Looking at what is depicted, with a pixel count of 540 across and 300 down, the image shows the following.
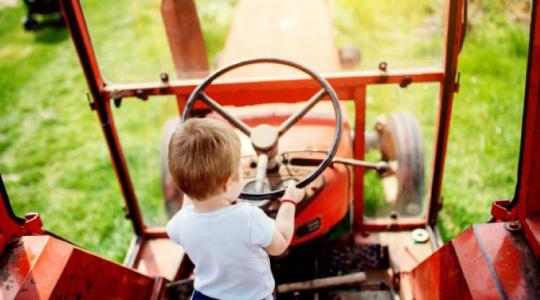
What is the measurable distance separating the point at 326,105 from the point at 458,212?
1.17 metres

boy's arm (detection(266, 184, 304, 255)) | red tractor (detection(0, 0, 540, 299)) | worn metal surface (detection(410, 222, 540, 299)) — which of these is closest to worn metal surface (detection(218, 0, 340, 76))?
red tractor (detection(0, 0, 540, 299))

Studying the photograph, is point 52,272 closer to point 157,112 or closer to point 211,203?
point 211,203

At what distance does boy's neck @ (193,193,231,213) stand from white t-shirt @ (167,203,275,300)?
13mm

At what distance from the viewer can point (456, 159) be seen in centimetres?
337

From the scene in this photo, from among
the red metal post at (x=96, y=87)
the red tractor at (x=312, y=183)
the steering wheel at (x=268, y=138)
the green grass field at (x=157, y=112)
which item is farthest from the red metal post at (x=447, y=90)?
the red metal post at (x=96, y=87)

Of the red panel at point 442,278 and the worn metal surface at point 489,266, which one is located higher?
the worn metal surface at point 489,266

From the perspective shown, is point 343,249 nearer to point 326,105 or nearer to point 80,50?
point 326,105

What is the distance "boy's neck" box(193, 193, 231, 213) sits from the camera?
4.68 feet

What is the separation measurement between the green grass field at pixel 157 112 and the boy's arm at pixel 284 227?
955 mm

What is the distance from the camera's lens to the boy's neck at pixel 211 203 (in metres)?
1.43

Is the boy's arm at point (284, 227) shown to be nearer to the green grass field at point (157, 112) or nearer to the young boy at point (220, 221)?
the young boy at point (220, 221)

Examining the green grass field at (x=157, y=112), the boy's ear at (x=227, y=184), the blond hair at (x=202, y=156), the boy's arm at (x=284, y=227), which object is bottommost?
the green grass field at (x=157, y=112)

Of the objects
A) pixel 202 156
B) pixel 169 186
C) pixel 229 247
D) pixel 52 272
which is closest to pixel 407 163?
pixel 169 186

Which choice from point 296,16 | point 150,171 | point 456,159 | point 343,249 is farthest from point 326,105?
point 150,171
